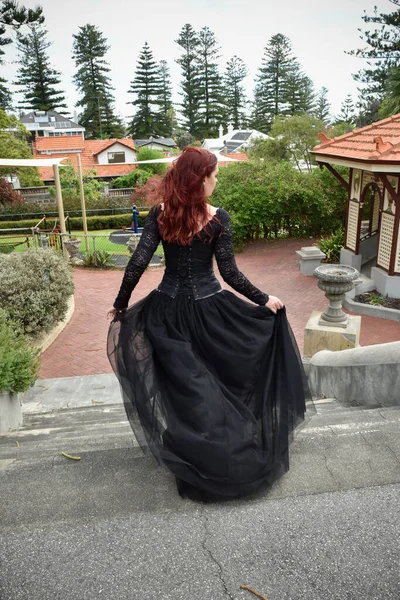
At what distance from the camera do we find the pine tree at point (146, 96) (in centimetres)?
4394

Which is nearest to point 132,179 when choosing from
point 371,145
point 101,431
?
point 371,145

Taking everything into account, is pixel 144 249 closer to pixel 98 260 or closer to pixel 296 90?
pixel 98 260

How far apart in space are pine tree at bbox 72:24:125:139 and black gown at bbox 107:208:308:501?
4634cm

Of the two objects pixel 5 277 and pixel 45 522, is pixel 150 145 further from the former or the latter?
pixel 45 522

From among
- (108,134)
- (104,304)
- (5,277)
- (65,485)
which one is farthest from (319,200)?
(108,134)

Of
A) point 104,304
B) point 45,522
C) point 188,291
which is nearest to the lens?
point 45,522

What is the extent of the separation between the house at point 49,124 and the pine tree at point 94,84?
5.58 ft

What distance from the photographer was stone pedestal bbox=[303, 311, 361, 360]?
5871 mm

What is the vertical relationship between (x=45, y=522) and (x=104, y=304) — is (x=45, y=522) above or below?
above

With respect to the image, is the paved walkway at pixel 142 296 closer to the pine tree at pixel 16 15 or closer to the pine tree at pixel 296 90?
the pine tree at pixel 16 15

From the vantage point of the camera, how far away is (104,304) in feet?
30.0

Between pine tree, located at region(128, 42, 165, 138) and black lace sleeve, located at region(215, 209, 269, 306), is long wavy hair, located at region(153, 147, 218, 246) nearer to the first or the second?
black lace sleeve, located at region(215, 209, 269, 306)

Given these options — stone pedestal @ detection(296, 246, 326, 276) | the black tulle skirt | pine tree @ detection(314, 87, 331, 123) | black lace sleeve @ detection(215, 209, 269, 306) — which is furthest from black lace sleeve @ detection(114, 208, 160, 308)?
pine tree @ detection(314, 87, 331, 123)

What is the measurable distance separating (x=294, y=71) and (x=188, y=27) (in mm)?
9498
